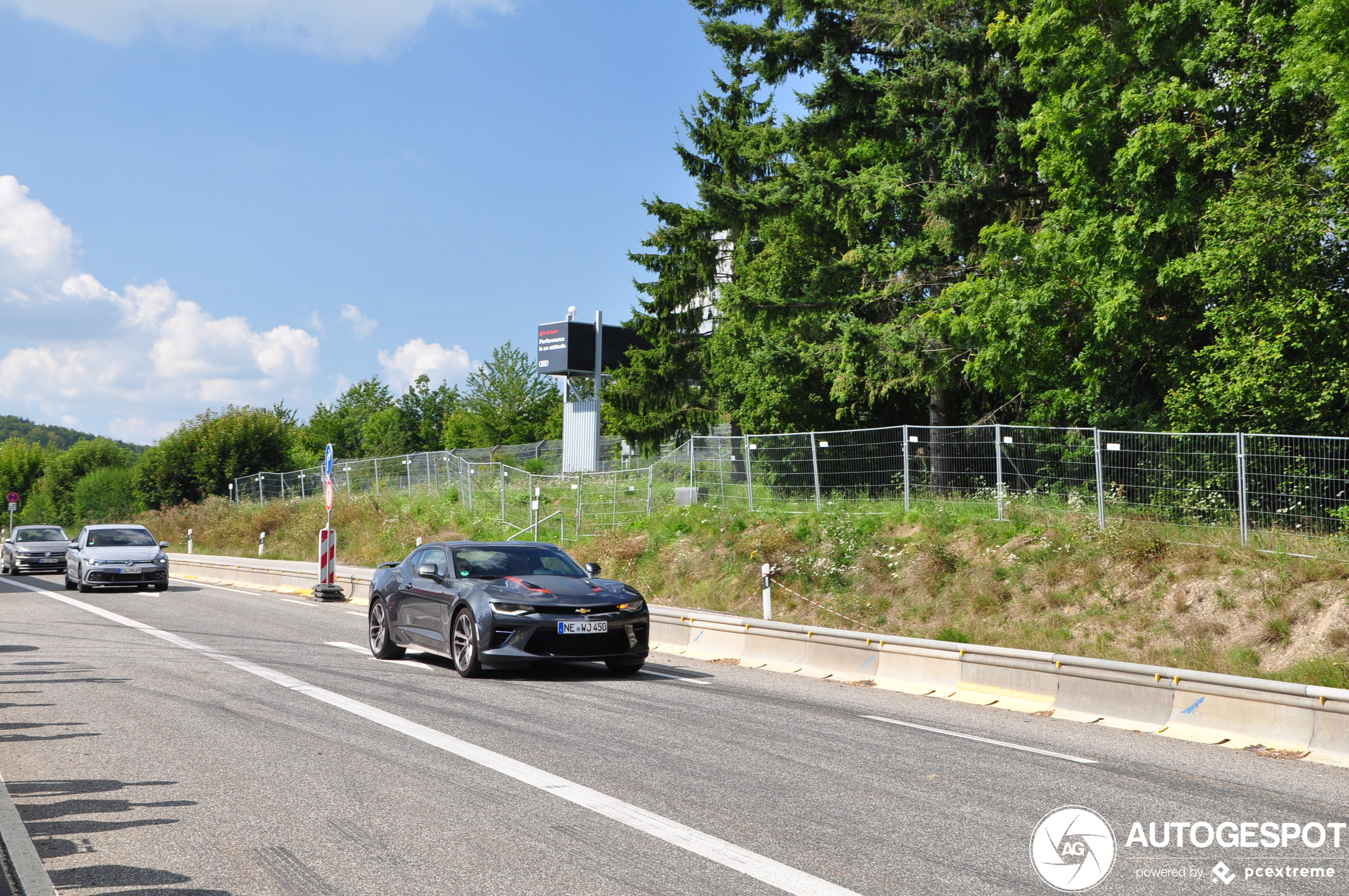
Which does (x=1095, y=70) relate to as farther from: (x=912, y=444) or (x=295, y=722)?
(x=295, y=722)

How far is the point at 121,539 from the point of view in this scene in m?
25.4

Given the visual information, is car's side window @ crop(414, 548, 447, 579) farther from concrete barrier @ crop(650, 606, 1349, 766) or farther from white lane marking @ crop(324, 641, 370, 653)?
concrete barrier @ crop(650, 606, 1349, 766)

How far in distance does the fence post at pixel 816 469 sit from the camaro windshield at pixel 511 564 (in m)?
9.07

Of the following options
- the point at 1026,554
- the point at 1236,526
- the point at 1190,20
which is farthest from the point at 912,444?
the point at 1190,20

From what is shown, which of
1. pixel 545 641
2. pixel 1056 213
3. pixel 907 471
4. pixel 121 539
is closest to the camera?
pixel 545 641

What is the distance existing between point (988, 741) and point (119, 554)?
22186 mm

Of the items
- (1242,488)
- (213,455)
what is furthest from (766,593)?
(213,455)

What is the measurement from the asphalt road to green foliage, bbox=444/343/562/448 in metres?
74.9

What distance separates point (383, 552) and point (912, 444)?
18890mm

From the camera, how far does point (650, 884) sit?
4.36m

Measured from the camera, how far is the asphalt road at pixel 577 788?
4.56 metres

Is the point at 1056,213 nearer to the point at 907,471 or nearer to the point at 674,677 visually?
the point at 907,471

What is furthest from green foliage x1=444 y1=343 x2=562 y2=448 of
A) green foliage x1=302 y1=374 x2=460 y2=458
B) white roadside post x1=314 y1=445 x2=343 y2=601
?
white roadside post x1=314 y1=445 x2=343 y2=601

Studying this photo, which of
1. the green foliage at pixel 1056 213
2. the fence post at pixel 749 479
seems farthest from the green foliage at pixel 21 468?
the fence post at pixel 749 479
